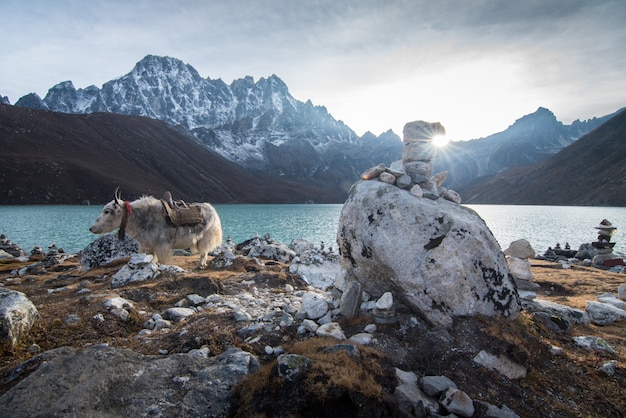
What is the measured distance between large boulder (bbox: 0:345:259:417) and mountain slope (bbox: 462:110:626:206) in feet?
633

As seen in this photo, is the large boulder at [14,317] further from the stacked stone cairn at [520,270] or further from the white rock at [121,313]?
the stacked stone cairn at [520,270]

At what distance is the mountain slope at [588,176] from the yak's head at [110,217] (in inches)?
7564

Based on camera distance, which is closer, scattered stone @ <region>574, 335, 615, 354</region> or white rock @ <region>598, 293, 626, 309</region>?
scattered stone @ <region>574, 335, 615, 354</region>

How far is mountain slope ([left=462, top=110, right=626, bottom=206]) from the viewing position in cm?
15200

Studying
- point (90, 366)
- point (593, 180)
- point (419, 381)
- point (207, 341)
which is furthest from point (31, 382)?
point (593, 180)

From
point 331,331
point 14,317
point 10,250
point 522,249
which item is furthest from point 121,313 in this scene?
point 10,250

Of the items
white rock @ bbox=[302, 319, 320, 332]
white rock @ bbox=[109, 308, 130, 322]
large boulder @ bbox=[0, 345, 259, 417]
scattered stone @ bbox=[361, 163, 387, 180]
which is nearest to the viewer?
large boulder @ bbox=[0, 345, 259, 417]

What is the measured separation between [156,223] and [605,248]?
30.6m

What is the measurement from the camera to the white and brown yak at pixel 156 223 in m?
11.1

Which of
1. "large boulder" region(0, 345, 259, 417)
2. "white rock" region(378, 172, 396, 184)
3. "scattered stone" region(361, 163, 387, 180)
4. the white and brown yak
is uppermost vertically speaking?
"scattered stone" region(361, 163, 387, 180)

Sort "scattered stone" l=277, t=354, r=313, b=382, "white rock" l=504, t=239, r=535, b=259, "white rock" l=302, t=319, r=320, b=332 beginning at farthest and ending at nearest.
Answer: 1. "white rock" l=504, t=239, r=535, b=259
2. "white rock" l=302, t=319, r=320, b=332
3. "scattered stone" l=277, t=354, r=313, b=382

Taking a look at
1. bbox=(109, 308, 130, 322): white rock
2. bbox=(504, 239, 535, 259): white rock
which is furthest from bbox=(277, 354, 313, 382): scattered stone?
bbox=(504, 239, 535, 259): white rock

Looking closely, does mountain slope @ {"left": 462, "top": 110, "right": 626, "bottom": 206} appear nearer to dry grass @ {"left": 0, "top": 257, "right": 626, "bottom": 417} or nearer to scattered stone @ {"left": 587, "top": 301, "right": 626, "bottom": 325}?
scattered stone @ {"left": 587, "top": 301, "right": 626, "bottom": 325}

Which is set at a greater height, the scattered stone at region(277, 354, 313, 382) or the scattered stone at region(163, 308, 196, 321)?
the scattered stone at region(277, 354, 313, 382)
